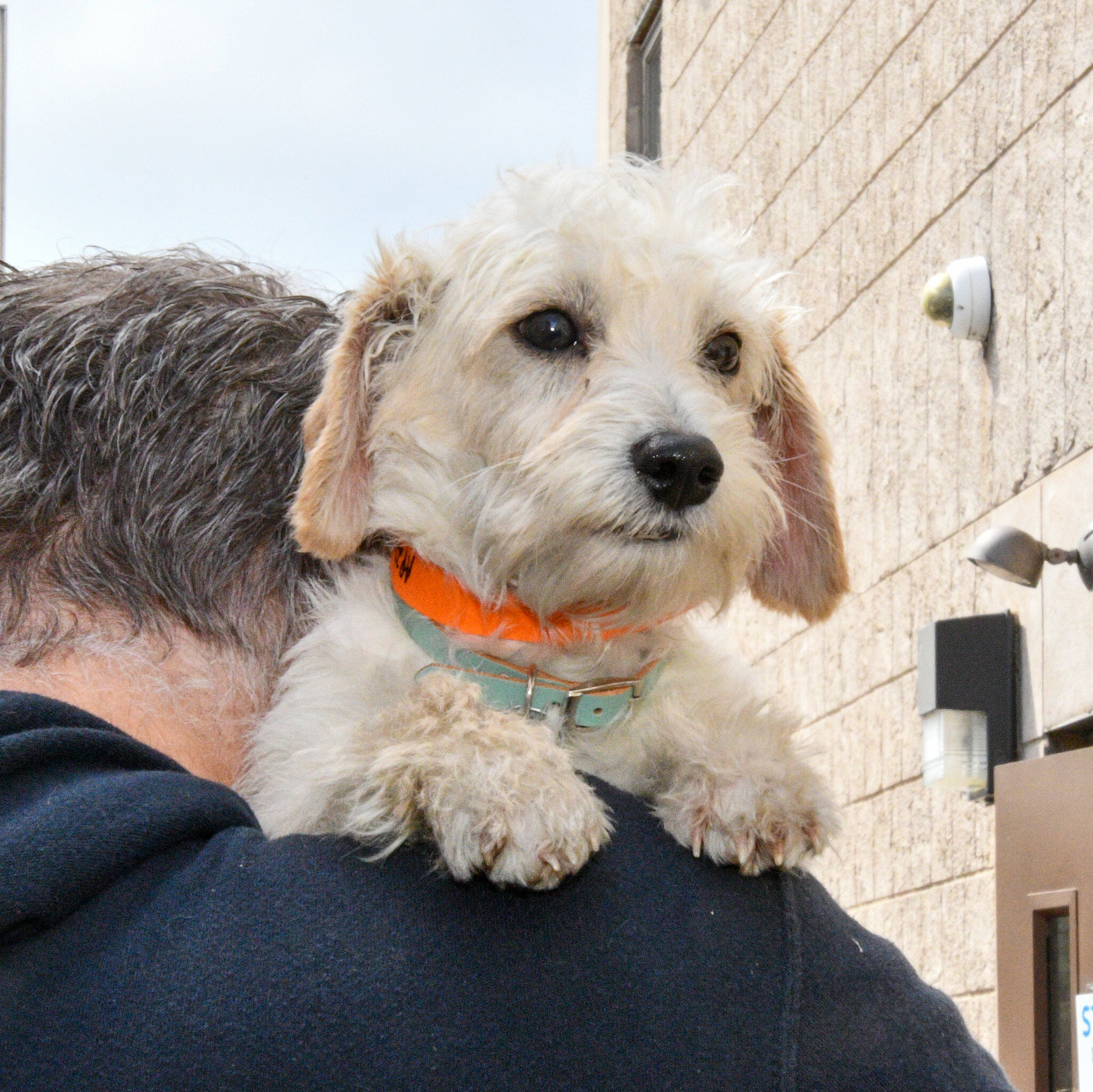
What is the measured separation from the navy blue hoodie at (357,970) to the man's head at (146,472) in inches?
18.0

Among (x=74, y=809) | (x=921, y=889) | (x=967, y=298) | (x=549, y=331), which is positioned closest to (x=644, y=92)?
(x=967, y=298)

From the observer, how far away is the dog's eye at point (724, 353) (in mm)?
2762

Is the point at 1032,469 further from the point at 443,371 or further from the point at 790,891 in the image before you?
the point at 790,891

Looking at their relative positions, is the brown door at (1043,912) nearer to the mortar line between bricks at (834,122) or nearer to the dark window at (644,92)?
the mortar line between bricks at (834,122)

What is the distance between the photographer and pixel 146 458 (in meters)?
2.22

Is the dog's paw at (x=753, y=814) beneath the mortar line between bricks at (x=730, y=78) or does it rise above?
beneath

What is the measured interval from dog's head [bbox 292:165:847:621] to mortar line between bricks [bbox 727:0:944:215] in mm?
2913

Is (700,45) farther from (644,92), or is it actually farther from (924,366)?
(924,366)

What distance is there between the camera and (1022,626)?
470 centimetres

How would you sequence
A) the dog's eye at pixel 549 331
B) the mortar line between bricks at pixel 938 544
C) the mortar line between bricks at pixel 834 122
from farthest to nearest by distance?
the mortar line between bricks at pixel 834 122
the mortar line between bricks at pixel 938 544
the dog's eye at pixel 549 331

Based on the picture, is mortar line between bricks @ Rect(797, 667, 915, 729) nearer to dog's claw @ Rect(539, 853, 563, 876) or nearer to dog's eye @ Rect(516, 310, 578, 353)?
dog's eye @ Rect(516, 310, 578, 353)

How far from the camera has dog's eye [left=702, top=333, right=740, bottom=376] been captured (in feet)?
9.06

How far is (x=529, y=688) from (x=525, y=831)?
20.4 inches

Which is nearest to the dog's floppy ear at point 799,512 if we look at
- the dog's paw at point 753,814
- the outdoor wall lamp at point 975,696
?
the dog's paw at point 753,814
